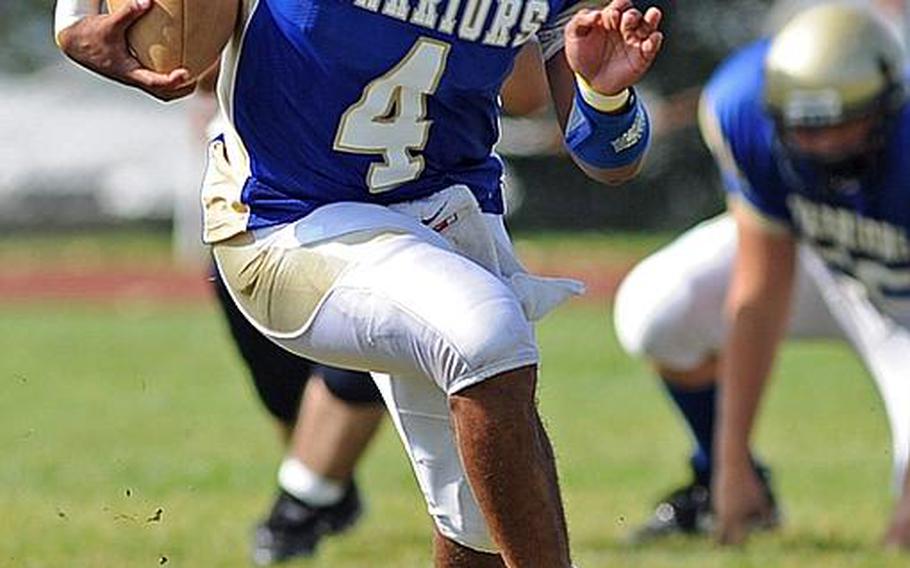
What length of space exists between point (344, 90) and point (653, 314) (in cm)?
242

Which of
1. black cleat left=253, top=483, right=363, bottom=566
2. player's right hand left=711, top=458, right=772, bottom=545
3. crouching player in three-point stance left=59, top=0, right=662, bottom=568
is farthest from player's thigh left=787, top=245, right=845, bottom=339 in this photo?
crouching player in three-point stance left=59, top=0, right=662, bottom=568

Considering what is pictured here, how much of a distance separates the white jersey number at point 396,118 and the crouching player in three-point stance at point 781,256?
1.94 metres

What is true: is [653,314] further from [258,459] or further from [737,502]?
[258,459]

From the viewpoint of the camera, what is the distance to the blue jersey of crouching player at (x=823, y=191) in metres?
5.43

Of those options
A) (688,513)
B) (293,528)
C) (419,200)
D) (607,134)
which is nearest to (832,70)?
(688,513)

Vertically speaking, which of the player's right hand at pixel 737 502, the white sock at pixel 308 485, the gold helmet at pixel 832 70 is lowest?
the white sock at pixel 308 485

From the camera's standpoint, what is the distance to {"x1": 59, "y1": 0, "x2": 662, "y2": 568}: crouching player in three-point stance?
125 inches

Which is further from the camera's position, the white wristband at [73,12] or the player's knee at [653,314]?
the player's knee at [653,314]

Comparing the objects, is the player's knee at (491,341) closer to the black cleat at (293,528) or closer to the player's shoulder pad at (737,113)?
the black cleat at (293,528)

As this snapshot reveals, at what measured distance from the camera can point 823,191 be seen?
5461 millimetres

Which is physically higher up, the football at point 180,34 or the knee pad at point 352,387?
the football at point 180,34

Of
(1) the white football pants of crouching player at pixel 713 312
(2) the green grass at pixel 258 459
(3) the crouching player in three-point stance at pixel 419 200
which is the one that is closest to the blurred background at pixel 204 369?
(2) the green grass at pixel 258 459

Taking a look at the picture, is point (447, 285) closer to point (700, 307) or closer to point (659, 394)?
point (700, 307)

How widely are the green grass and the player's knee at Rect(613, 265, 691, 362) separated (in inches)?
17.3
